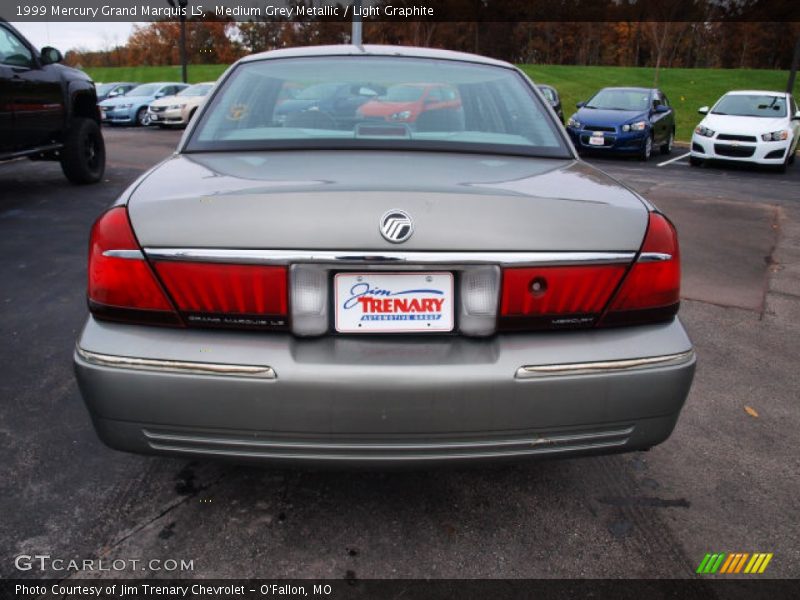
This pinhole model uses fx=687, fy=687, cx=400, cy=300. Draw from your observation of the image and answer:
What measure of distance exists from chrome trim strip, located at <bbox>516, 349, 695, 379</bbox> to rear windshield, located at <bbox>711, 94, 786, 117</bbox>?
13.8 meters

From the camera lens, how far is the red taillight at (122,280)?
1.88 m

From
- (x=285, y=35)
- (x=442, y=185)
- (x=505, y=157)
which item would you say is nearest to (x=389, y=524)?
(x=442, y=185)

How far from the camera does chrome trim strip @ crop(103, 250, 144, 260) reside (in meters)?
1.88

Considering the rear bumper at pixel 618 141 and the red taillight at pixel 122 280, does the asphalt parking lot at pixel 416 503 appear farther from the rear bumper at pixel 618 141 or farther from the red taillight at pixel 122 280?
the rear bumper at pixel 618 141

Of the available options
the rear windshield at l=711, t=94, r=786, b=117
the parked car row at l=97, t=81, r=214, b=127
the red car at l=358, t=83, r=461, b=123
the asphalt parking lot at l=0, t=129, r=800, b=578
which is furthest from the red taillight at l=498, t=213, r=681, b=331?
the parked car row at l=97, t=81, r=214, b=127

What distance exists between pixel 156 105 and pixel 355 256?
21.3 metres

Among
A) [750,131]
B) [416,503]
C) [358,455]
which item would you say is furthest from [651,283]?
[750,131]

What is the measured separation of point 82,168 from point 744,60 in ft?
191

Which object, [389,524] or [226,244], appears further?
[389,524]

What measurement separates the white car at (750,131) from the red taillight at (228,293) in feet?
44.4

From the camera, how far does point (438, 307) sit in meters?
1.86

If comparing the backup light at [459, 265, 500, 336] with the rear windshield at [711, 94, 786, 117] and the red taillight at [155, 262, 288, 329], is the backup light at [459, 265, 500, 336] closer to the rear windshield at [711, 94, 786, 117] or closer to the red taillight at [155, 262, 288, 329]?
the red taillight at [155, 262, 288, 329]

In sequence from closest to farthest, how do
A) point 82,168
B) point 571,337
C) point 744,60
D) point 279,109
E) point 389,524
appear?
1. point 571,337
2. point 389,524
3. point 279,109
4. point 82,168
5. point 744,60

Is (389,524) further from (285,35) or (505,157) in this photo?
(285,35)
